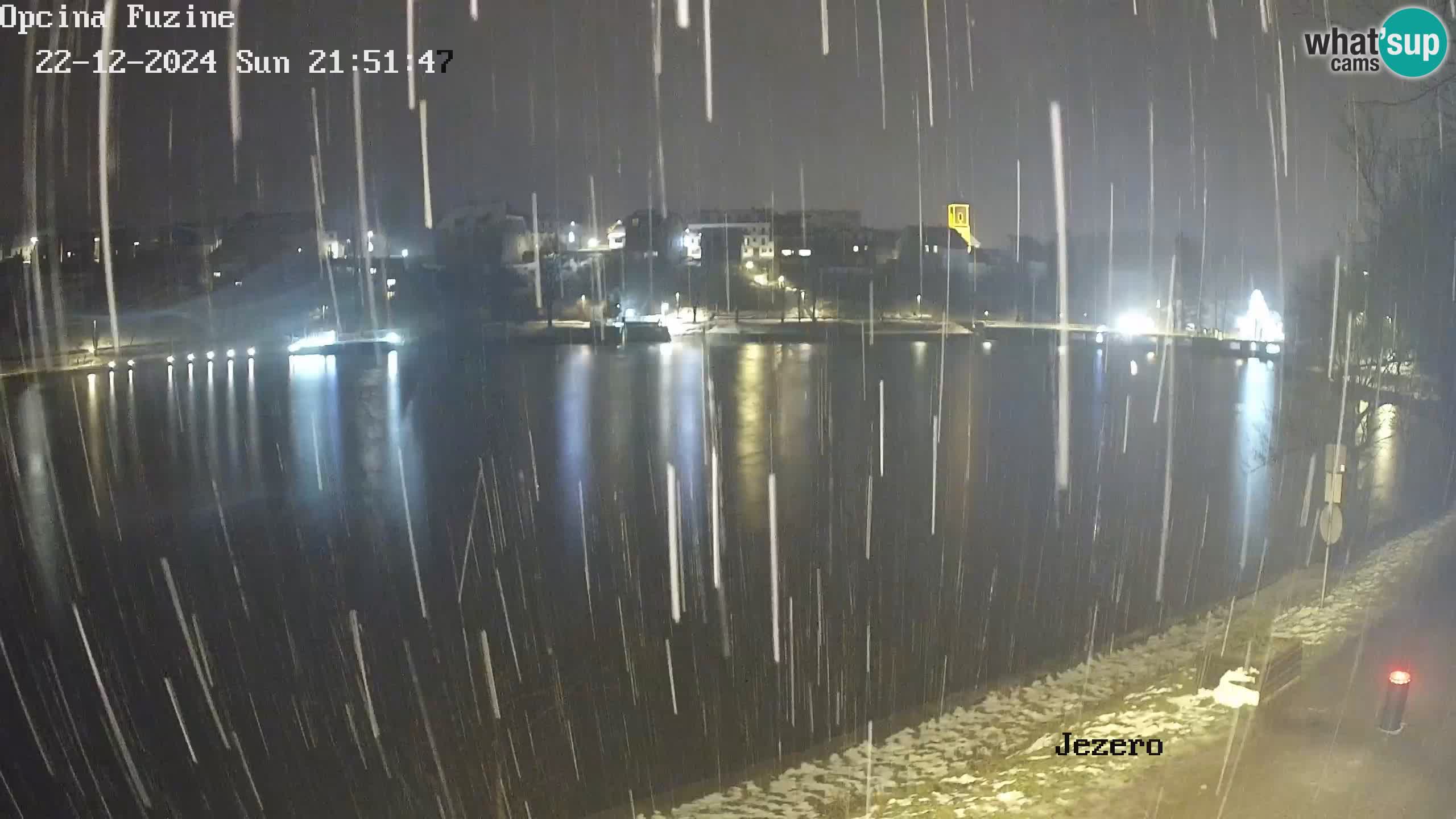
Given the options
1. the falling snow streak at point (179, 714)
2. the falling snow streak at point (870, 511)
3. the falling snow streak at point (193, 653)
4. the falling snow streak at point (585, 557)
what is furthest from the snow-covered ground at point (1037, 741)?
the falling snow streak at point (870, 511)

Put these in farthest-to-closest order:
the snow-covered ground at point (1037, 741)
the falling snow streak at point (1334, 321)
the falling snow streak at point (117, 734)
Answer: the falling snow streak at point (1334, 321)
the falling snow streak at point (117, 734)
the snow-covered ground at point (1037, 741)

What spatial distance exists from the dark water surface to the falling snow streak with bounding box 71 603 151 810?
38mm

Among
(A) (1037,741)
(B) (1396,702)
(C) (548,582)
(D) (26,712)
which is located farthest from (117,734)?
(B) (1396,702)

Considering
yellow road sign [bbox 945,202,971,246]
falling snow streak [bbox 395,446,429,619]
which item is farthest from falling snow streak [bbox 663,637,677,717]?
yellow road sign [bbox 945,202,971,246]

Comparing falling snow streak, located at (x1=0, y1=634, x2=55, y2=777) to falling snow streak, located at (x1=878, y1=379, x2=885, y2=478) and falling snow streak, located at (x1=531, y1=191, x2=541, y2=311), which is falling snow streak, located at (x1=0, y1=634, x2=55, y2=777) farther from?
falling snow streak, located at (x1=531, y1=191, x2=541, y2=311)

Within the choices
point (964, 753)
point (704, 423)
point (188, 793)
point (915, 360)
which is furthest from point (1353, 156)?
point (915, 360)

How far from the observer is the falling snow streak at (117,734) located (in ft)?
19.8

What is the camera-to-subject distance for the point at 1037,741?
A: 5914 mm

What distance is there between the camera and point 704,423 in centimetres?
2389

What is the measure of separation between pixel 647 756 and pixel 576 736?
59cm

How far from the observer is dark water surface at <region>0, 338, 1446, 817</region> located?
6.60 meters

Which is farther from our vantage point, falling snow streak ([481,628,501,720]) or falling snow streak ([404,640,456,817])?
falling snow streak ([481,628,501,720])

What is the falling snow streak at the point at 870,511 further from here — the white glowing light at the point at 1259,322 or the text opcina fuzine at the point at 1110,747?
the white glowing light at the point at 1259,322

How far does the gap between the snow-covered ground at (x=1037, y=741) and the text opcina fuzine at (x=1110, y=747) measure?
0.16 ft
